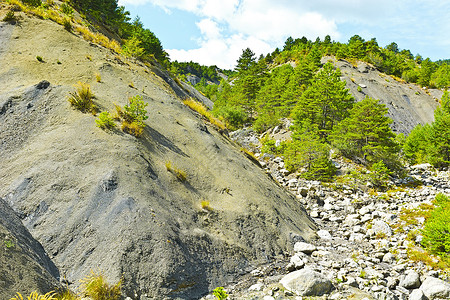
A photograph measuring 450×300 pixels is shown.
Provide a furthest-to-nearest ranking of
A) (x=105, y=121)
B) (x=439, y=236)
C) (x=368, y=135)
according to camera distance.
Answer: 1. (x=368, y=135)
2. (x=439, y=236)
3. (x=105, y=121)

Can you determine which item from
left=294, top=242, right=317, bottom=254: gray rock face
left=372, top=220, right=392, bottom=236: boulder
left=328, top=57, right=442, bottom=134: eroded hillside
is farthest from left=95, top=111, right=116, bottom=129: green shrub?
left=328, top=57, right=442, bottom=134: eroded hillside

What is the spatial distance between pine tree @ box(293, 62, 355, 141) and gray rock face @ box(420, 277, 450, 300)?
2126 cm

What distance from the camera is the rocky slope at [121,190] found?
6531 millimetres

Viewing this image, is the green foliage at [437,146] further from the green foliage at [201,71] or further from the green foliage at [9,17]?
the green foliage at [201,71]

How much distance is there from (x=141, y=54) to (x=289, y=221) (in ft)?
56.7

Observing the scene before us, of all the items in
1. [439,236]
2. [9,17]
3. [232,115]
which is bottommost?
[439,236]

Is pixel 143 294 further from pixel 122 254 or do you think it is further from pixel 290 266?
pixel 290 266

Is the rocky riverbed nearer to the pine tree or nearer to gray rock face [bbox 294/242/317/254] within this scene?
gray rock face [bbox 294/242/317/254]

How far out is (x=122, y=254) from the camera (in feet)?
20.7

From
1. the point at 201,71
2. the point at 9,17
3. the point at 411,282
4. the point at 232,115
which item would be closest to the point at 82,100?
the point at 9,17

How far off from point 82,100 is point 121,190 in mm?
5238

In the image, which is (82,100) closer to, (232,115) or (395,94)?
(232,115)

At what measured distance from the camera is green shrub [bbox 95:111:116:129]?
9695mm

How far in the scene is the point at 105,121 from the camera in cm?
984
